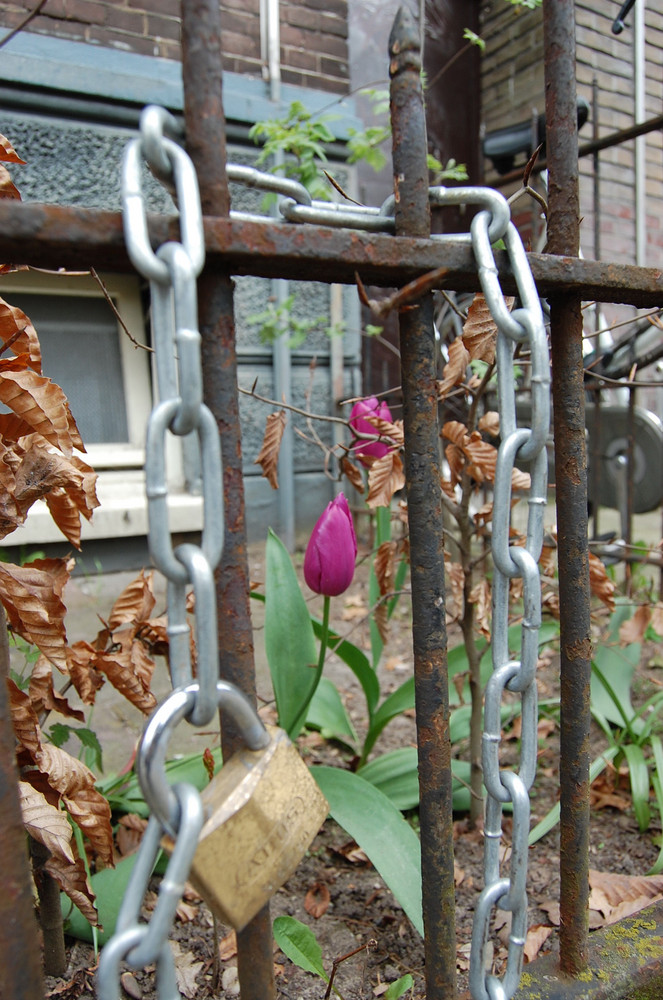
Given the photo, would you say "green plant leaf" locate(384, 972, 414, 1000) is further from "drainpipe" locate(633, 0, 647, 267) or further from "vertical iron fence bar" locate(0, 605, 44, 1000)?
"drainpipe" locate(633, 0, 647, 267)

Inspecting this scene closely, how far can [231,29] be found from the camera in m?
3.44

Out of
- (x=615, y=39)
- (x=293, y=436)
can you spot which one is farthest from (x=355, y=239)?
(x=615, y=39)

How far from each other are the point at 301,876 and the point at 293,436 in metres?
2.77

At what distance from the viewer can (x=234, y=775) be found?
0.46 m

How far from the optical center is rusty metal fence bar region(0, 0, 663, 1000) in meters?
0.49

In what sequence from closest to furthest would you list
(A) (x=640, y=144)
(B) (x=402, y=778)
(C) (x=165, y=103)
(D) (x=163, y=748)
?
(D) (x=163, y=748) → (B) (x=402, y=778) → (C) (x=165, y=103) → (A) (x=640, y=144)

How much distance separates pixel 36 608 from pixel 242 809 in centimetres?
55

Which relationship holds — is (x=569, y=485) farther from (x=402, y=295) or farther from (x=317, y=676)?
(x=317, y=676)

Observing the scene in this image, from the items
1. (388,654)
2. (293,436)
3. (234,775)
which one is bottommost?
(388,654)

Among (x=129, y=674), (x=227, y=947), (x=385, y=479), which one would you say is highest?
(x=385, y=479)

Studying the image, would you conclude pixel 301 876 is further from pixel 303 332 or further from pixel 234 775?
pixel 303 332

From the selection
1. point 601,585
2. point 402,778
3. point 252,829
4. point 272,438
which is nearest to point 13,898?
point 252,829

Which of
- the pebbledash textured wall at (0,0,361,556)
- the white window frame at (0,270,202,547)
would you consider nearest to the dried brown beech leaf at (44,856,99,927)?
the pebbledash textured wall at (0,0,361,556)

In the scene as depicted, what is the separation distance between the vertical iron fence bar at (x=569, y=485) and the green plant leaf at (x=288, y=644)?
583 millimetres
